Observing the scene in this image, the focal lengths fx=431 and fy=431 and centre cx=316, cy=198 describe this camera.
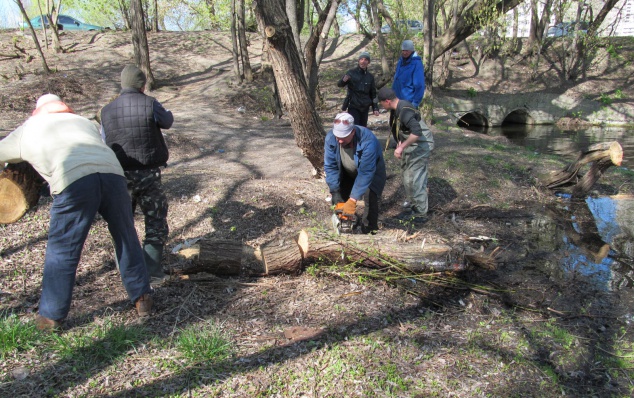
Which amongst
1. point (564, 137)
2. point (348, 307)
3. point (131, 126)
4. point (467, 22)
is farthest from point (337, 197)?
point (564, 137)

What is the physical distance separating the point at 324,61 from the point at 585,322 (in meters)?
17.8

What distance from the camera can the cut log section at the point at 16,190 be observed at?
3395mm

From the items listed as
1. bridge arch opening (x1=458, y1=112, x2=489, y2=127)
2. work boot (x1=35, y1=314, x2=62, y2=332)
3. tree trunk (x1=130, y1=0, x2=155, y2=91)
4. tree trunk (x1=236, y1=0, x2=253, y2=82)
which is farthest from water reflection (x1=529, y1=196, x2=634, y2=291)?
bridge arch opening (x1=458, y1=112, x2=489, y2=127)

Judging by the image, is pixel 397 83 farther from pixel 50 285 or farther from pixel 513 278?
pixel 50 285

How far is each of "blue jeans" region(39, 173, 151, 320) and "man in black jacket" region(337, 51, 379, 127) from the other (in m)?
5.25

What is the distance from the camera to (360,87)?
7.82 metres

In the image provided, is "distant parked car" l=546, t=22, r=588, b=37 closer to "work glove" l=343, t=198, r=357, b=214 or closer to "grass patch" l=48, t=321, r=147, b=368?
"work glove" l=343, t=198, r=357, b=214

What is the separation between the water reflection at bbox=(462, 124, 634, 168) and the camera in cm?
1215

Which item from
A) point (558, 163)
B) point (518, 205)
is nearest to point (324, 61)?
point (558, 163)

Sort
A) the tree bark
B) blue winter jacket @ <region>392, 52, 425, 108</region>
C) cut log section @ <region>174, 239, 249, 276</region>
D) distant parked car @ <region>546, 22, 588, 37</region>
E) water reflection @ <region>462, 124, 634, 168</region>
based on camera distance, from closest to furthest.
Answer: cut log section @ <region>174, 239, 249, 276</region> < blue winter jacket @ <region>392, 52, 425, 108</region> < water reflection @ <region>462, 124, 634, 168</region> < the tree bark < distant parked car @ <region>546, 22, 588, 37</region>

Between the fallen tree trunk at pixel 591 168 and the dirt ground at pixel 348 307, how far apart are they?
1.02 feet

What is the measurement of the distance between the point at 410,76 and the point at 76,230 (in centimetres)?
541

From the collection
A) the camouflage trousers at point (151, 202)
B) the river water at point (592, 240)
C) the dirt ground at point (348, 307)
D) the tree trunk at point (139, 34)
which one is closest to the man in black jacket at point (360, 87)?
the dirt ground at point (348, 307)

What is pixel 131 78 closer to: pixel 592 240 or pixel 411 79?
pixel 411 79
